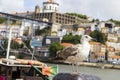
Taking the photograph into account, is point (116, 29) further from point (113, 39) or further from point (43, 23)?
point (43, 23)


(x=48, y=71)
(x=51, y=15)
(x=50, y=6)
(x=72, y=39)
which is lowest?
(x=72, y=39)

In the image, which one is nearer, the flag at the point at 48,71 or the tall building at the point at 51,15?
the flag at the point at 48,71

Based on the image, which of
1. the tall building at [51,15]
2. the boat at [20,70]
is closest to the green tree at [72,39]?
the tall building at [51,15]

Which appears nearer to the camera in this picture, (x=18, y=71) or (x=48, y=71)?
(x=18, y=71)

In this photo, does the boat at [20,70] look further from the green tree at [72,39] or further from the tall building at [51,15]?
the tall building at [51,15]

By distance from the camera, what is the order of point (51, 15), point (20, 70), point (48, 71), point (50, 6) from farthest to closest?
point (50, 6) → point (51, 15) → point (48, 71) → point (20, 70)

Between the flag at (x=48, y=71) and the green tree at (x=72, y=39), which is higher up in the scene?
the flag at (x=48, y=71)

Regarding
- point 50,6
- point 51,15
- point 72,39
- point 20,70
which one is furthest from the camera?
point 50,6

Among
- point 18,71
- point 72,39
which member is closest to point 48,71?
point 18,71

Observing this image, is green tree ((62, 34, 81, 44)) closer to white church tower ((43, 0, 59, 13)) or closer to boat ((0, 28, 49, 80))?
white church tower ((43, 0, 59, 13))

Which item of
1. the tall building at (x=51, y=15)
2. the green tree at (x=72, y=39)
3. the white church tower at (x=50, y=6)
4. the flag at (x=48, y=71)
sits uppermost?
the white church tower at (x=50, y=6)

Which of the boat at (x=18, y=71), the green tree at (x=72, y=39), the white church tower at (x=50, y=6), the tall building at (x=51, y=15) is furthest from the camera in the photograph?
the white church tower at (x=50, y=6)

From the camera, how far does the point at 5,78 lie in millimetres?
7734

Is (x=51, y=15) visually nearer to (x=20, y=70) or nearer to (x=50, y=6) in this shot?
(x=50, y=6)
